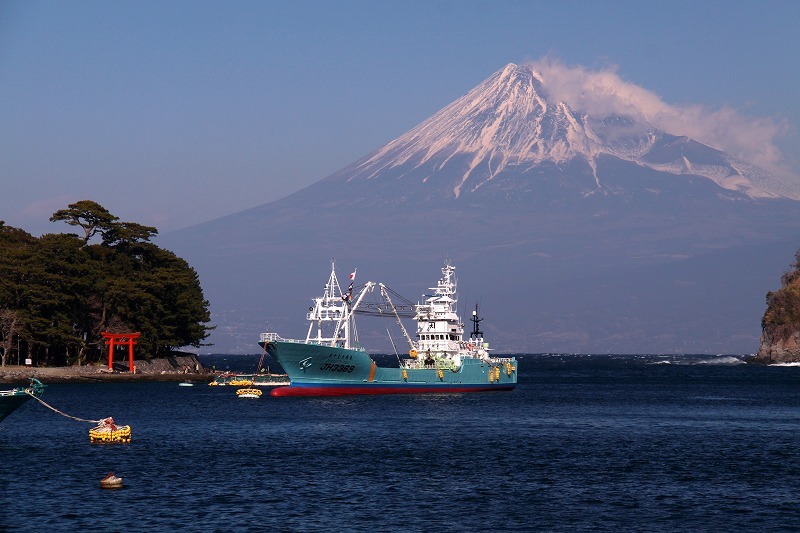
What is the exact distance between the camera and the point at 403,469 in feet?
187

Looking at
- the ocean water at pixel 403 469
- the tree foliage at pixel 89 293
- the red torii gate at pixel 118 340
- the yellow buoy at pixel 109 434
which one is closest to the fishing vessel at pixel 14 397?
the ocean water at pixel 403 469

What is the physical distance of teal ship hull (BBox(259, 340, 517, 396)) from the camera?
10919 cm

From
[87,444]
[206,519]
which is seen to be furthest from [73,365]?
[206,519]

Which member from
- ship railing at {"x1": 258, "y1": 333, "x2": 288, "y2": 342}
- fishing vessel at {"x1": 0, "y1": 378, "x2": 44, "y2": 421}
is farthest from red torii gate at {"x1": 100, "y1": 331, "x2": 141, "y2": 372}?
fishing vessel at {"x1": 0, "y1": 378, "x2": 44, "y2": 421}

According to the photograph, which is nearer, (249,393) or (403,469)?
(403,469)

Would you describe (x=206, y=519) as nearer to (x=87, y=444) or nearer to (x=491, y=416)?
(x=87, y=444)

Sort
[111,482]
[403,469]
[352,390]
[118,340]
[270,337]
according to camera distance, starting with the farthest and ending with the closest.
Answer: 1. [118,340]
2. [352,390]
3. [270,337]
4. [403,469]
5. [111,482]

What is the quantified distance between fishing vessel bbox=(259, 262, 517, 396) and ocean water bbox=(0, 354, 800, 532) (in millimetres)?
8968

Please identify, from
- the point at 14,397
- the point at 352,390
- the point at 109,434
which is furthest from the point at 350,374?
the point at 14,397

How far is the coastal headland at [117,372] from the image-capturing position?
133 m

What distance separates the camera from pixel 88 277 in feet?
477

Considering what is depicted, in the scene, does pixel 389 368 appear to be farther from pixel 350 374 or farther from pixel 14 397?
pixel 14 397

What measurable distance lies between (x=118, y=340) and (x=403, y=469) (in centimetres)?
9794

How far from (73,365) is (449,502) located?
109 m
